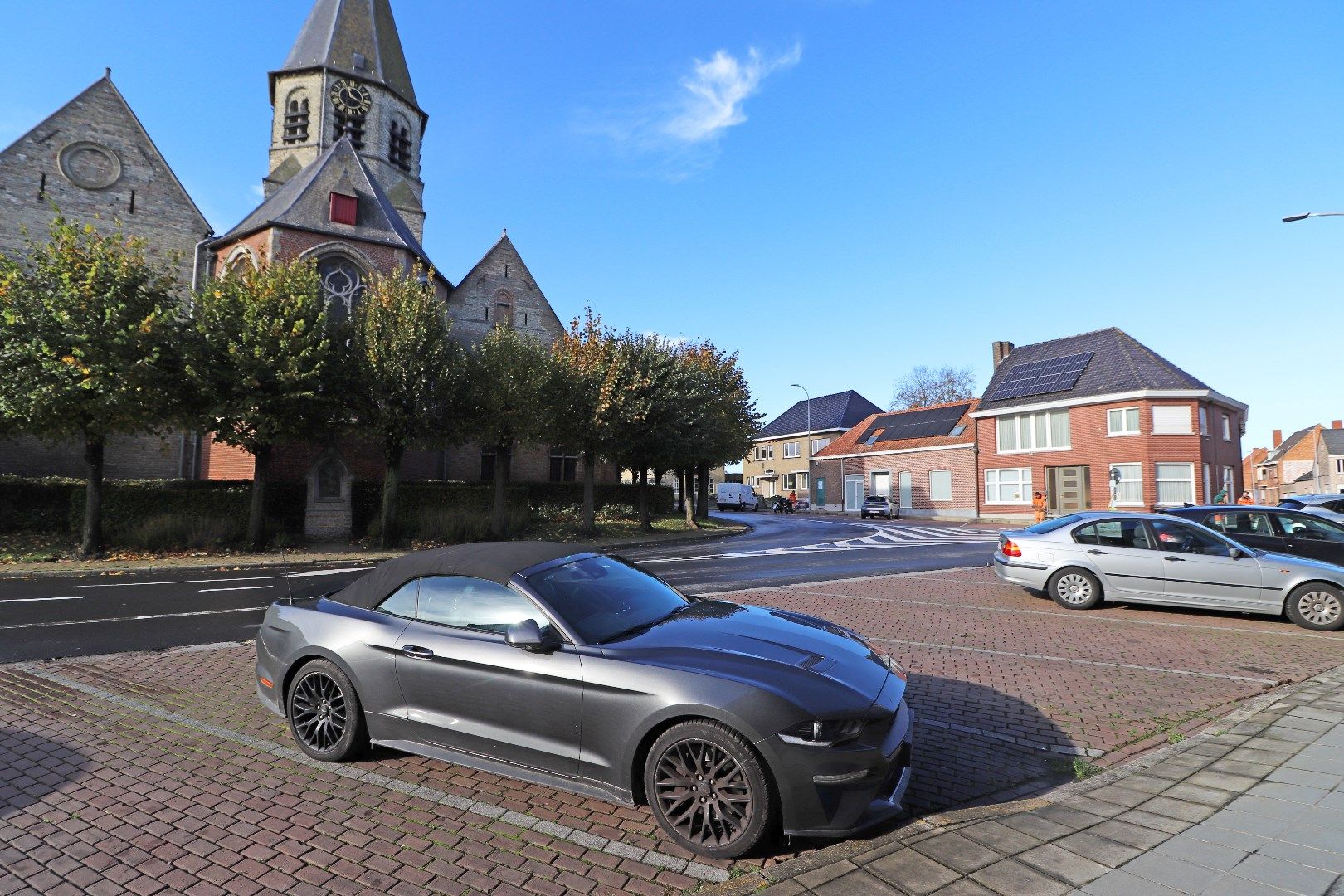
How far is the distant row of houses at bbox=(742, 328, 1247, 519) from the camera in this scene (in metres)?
31.0

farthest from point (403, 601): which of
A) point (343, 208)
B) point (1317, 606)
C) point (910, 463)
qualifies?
point (910, 463)

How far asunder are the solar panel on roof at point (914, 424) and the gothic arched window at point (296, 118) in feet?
131

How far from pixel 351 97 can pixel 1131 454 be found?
4599cm

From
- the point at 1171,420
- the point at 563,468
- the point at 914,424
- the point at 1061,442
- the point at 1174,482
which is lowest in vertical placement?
the point at 1174,482

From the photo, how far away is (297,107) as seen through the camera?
4050cm

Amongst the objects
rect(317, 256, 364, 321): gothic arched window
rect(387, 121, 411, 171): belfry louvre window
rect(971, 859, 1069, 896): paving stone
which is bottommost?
rect(971, 859, 1069, 896): paving stone

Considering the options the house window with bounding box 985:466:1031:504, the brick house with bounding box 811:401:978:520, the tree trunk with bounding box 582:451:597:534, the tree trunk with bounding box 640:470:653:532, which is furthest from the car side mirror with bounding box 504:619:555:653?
the brick house with bounding box 811:401:978:520

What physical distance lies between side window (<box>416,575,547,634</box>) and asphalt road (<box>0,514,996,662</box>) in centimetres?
114

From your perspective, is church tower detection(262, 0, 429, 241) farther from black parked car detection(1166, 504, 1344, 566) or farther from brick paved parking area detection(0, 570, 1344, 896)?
black parked car detection(1166, 504, 1344, 566)

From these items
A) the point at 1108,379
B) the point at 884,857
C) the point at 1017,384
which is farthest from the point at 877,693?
the point at 1017,384

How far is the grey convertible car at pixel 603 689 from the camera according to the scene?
301cm

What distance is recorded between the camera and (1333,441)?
266 ft

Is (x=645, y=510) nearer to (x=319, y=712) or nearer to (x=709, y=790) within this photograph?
(x=319, y=712)

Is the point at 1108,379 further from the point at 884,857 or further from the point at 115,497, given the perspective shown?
the point at 115,497
